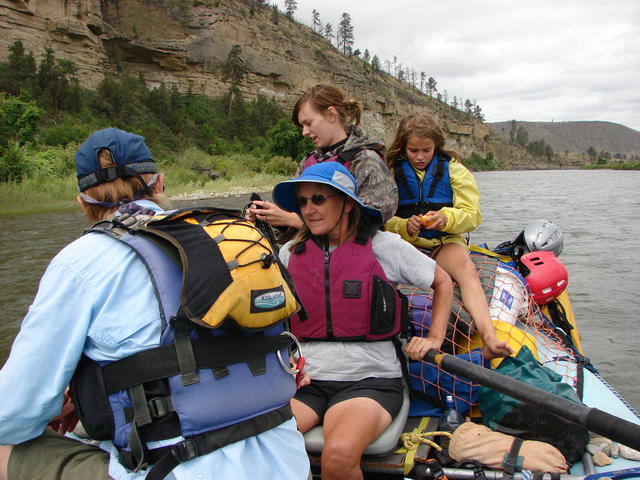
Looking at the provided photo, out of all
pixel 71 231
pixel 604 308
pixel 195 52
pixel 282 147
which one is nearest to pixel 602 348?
pixel 604 308

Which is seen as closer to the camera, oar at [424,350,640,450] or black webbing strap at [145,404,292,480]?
black webbing strap at [145,404,292,480]

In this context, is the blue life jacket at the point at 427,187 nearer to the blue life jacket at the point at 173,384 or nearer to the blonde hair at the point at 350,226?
the blonde hair at the point at 350,226

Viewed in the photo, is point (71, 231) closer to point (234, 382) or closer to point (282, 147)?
point (234, 382)

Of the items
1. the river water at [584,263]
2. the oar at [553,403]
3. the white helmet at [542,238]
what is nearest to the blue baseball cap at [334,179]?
the oar at [553,403]

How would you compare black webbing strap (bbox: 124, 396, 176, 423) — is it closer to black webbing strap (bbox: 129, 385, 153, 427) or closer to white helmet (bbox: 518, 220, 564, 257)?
black webbing strap (bbox: 129, 385, 153, 427)

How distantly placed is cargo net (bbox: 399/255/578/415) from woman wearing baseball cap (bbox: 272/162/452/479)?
1.05ft

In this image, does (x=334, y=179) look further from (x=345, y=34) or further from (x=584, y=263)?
(x=345, y=34)

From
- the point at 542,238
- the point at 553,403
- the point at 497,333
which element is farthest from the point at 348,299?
the point at 542,238

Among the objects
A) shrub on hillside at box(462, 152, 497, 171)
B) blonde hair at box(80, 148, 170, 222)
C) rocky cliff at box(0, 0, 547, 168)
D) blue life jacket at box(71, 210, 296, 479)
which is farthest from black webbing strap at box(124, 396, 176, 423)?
shrub on hillside at box(462, 152, 497, 171)

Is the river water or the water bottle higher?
the water bottle

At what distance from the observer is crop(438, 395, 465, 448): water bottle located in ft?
8.12

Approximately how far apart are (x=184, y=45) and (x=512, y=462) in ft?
194

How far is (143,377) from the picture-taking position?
1356 mm

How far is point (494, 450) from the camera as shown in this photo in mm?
2184
